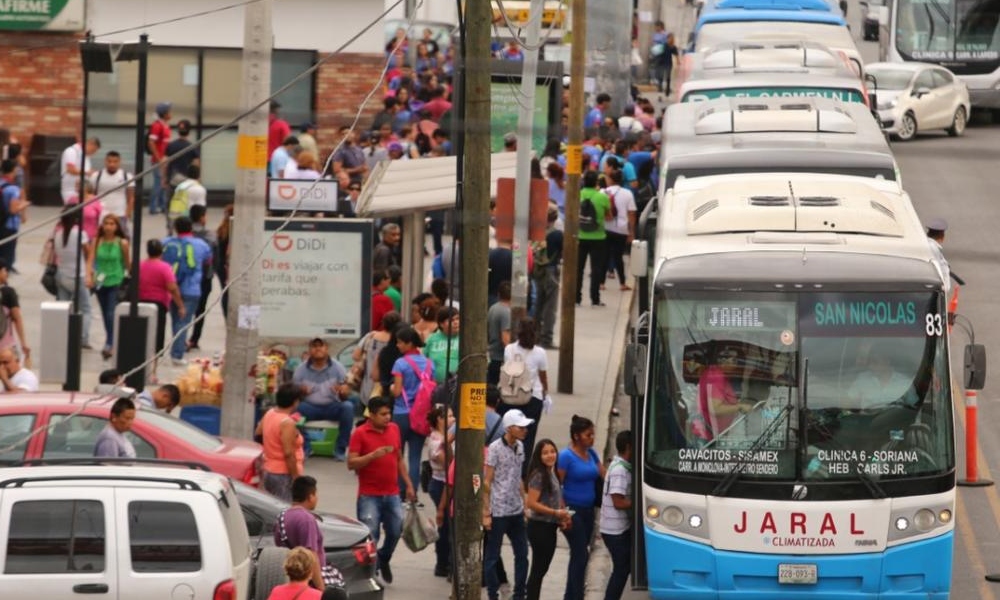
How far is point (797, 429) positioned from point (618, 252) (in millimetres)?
13723

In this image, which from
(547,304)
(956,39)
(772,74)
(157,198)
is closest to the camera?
(547,304)

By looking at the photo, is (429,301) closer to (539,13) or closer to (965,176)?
(539,13)

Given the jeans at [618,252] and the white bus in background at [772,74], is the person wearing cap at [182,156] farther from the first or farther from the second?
the white bus in background at [772,74]

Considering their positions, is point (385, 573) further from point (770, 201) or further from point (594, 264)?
point (594, 264)

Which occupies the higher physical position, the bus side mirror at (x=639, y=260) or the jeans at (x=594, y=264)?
the bus side mirror at (x=639, y=260)

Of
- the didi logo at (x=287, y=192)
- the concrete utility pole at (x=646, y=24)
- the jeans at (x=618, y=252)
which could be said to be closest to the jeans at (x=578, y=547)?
the didi logo at (x=287, y=192)

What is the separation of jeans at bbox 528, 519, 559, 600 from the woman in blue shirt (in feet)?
0.43

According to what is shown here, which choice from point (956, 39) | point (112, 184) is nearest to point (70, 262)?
point (112, 184)

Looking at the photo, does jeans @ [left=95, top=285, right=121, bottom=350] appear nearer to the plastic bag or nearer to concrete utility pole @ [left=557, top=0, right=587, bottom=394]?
concrete utility pole @ [left=557, top=0, right=587, bottom=394]

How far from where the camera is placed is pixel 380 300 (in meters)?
20.0

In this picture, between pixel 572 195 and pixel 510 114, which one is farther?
pixel 510 114

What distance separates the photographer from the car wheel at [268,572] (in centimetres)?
1255

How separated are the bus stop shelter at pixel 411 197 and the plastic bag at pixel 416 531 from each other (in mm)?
5309

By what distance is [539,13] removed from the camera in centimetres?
2186
